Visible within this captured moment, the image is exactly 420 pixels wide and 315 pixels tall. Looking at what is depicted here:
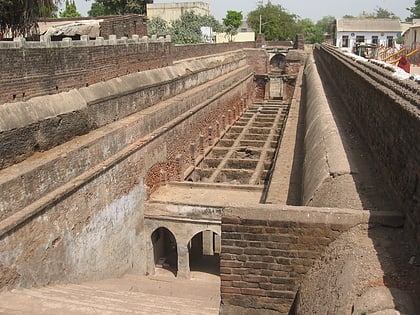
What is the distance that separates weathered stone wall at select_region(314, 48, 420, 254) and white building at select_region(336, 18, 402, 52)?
140 ft

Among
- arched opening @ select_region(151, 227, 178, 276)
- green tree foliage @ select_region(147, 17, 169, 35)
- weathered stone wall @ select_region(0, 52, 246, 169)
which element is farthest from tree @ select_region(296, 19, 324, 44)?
arched opening @ select_region(151, 227, 178, 276)

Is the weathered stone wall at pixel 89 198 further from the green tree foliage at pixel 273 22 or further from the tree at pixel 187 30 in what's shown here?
the green tree foliage at pixel 273 22

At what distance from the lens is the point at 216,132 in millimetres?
19656

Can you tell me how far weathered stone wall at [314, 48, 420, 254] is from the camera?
12.3 ft

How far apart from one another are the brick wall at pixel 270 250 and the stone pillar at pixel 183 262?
7.17m

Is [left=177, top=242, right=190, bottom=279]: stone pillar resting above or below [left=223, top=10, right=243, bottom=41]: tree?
below

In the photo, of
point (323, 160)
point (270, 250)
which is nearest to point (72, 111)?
point (323, 160)

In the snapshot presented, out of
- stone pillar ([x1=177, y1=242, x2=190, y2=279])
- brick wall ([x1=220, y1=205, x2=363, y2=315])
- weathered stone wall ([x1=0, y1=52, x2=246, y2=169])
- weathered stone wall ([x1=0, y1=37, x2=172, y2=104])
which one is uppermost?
weathered stone wall ([x1=0, y1=37, x2=172, y2=104])

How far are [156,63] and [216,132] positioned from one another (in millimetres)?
4643

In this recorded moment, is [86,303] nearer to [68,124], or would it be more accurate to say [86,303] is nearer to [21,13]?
[68,124]

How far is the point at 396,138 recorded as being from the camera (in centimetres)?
451

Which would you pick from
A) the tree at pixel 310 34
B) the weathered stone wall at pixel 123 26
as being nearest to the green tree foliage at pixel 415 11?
the tree at pixel 310 34

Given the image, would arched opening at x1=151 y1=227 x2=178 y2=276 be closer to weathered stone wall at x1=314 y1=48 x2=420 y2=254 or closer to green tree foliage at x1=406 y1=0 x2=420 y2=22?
weathered stone wall at x1=314 y1=48 x2=420 y2=254

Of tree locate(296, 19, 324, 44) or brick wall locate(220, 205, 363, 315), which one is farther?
tree locate(296, 19, 324, 44)
